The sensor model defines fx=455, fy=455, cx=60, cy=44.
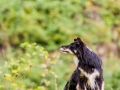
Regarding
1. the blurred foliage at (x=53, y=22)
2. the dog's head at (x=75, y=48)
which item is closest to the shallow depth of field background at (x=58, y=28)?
the blurred foliage at (x=53, y=22)

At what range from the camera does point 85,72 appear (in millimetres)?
5145

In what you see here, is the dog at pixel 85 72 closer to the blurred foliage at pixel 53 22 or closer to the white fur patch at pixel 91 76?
the white fur patch at pixel 91 76

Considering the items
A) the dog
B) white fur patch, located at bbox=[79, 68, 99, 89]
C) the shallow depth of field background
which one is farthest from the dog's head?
the shallow depth of field background

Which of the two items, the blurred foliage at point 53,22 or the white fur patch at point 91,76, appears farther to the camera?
the blurred foliage at point 53,22

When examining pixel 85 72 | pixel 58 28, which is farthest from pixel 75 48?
pixel 58 28

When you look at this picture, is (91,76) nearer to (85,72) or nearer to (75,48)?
(85,72)

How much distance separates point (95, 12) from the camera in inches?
551

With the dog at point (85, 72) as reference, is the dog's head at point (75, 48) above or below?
above

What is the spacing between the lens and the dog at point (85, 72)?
5160 mm

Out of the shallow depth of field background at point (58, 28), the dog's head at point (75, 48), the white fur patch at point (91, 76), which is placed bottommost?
the white fur patch at point (91, 76)

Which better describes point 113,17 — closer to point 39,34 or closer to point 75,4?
point 75,4

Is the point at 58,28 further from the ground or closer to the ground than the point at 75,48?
further from the ground

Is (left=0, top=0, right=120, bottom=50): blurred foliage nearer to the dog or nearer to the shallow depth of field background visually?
the shallow depth of field background

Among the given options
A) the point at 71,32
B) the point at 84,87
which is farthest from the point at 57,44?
the point at 84,87
